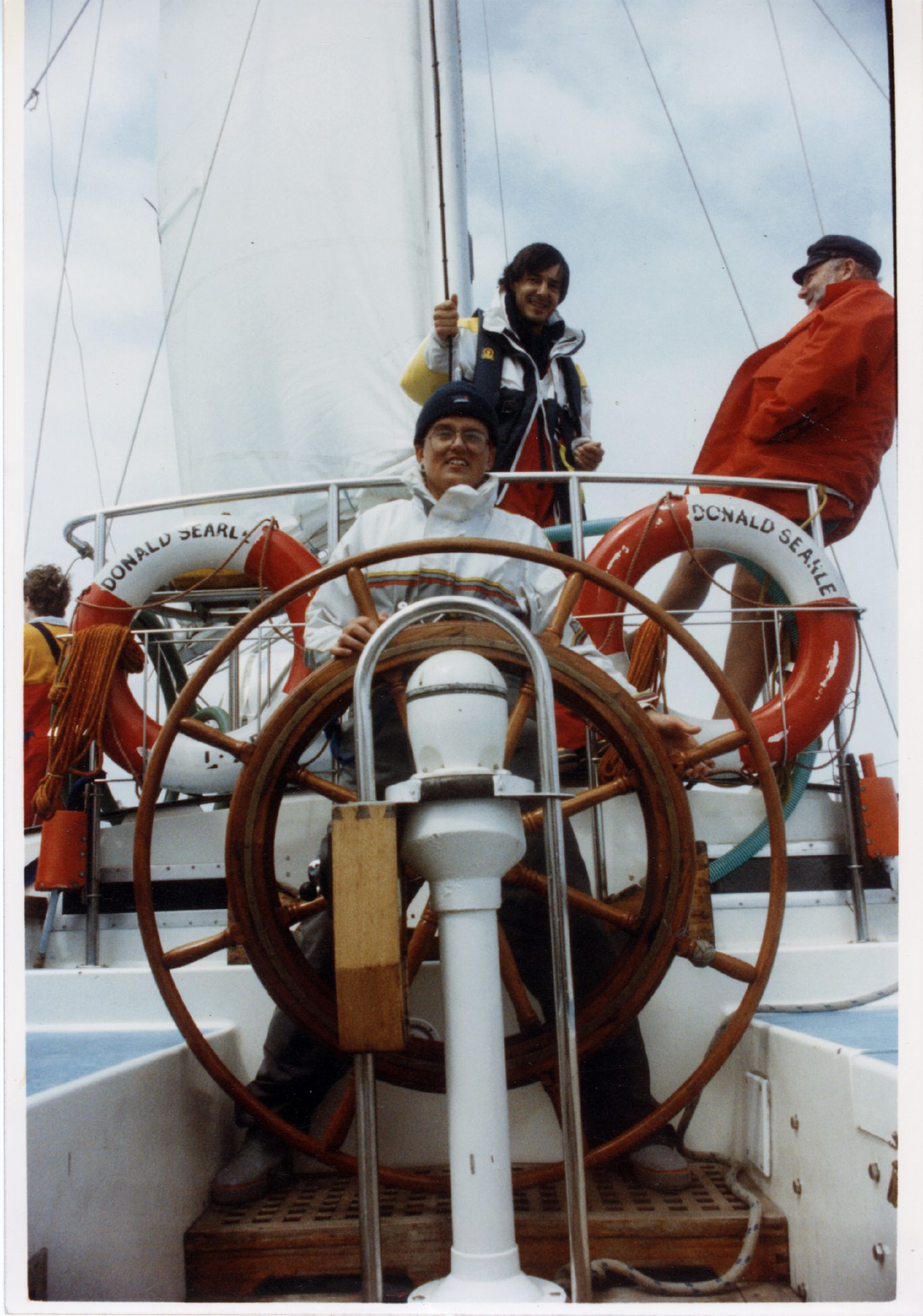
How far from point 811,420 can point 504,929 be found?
1414 millimetres

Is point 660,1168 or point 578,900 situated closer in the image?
point 578,900

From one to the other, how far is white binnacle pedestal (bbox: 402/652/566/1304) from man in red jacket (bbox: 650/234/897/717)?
1.02 meters

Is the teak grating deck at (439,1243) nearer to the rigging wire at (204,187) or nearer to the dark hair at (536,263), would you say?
the dark hair at (536,263)

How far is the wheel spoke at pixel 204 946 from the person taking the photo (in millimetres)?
1104

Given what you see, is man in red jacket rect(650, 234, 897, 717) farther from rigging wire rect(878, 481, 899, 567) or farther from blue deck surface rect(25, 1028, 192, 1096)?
blue deck surface rect(25, 1028, 192, 1096)

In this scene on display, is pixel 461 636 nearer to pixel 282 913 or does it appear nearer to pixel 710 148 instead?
pixel 282 913

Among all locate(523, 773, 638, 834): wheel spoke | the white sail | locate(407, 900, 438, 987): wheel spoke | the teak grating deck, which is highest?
the white sail

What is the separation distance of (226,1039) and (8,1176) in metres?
0.60

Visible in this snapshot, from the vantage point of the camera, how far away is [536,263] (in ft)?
7.48

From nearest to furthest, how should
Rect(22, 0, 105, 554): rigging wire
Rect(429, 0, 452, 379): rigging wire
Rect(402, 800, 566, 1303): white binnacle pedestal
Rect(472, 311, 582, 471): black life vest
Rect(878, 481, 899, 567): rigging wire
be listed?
Rect(402, 800, 566, 1303): white binnacle pedestal < Rect(878, 481, 899, 567): rigging wire < Rect(22, 0, 105, 554): rigging wire < Rect(472, 311, 582, 471): black life vest < Rect(429, 0, 452, 379): rigging wire

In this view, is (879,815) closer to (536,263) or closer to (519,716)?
(519,716)

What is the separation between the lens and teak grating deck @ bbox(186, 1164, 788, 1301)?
1158 millimetres

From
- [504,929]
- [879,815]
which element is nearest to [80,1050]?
[504,929]

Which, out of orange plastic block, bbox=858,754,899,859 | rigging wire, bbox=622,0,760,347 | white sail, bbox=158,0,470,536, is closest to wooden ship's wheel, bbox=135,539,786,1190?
orange plastic block, bbox=858,754,899,859
